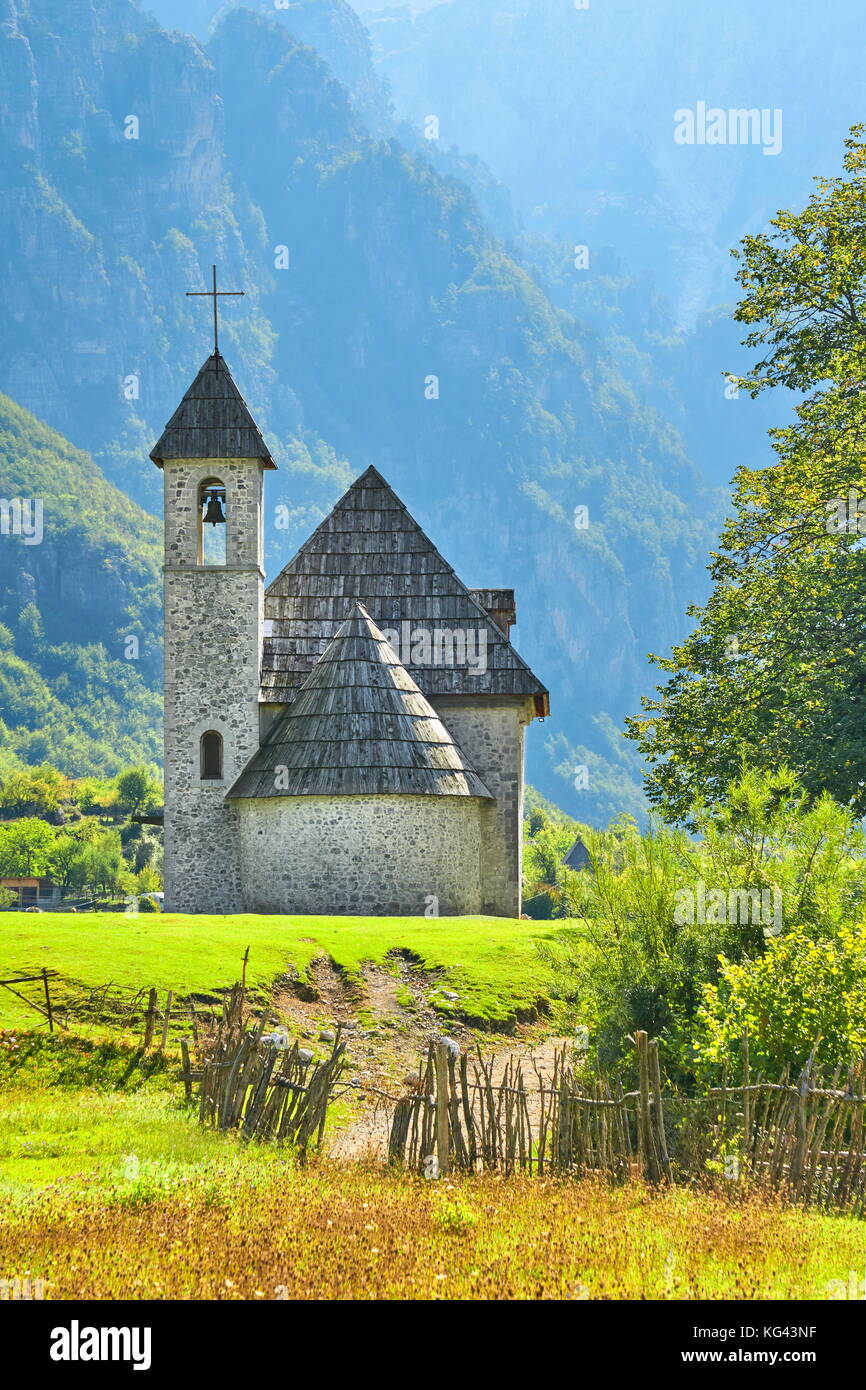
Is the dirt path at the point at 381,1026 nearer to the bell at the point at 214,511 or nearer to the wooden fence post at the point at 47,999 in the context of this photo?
the wooden fence post at the point at 47,999

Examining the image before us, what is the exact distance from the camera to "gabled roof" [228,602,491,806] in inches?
1211

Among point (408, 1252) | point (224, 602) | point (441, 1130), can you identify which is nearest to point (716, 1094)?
point (441, 1130)

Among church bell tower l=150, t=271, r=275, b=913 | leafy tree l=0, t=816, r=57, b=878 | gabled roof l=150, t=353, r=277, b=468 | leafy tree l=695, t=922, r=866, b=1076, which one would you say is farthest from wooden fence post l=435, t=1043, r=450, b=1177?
leafy tree l=0, t=816, r=57, b=878

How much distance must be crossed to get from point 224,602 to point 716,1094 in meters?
23.5

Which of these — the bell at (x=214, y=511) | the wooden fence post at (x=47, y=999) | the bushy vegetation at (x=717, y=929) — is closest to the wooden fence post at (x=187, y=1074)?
the wooden fence post at (x=47, y=999)

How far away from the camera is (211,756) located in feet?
112

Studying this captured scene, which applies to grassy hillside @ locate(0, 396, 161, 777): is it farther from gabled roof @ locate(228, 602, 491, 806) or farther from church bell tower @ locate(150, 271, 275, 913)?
gabled roof @ locate(228, 602, 491, 806)

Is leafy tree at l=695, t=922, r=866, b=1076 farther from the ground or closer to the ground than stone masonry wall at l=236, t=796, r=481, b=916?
closer to the ground

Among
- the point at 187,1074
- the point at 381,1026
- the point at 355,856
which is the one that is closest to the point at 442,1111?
the point at 187,1074

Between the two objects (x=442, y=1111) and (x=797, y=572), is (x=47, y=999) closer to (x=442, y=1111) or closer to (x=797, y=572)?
(x=442, y=1111)

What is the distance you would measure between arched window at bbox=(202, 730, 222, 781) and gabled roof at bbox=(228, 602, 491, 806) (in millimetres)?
1121

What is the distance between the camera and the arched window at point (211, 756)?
34094mm

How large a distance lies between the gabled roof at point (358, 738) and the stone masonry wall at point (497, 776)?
5.30 feet
